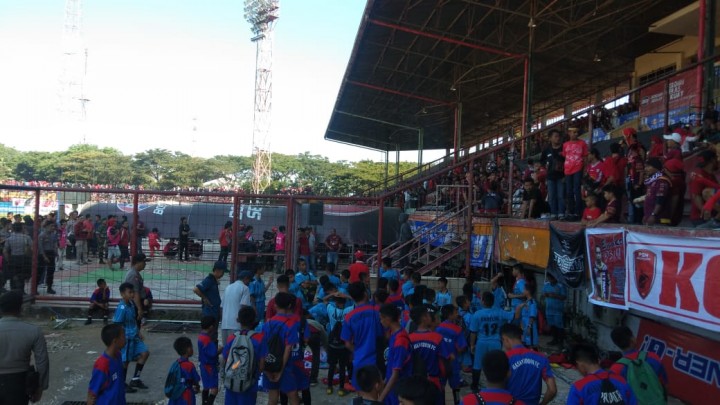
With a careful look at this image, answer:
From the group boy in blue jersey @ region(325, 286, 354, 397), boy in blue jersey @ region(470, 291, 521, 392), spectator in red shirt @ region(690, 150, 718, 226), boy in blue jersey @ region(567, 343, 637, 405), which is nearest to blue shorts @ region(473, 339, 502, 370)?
boy in blue jersey @ region(470, 291, 521, 392)

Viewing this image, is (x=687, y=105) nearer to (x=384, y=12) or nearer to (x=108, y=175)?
(x=384, y=12)

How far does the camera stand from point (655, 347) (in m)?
7.33

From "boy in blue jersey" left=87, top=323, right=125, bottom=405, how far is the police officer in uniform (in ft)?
1.90

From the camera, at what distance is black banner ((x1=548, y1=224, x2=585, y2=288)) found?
7990 millimetres

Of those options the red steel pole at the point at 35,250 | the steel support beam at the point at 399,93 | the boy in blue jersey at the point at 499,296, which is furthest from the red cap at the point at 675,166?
the steel support beam at the point at 399,93

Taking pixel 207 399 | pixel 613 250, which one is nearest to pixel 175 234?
pixel 207 399

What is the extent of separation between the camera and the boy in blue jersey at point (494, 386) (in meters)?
3.26

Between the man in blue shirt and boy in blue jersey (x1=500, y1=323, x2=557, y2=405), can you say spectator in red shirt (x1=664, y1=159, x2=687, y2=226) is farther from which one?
the man in blue shirt

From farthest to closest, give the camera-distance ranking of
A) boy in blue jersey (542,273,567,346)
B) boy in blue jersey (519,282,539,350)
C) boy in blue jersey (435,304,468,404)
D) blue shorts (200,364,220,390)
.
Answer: boy in blue jersey (542,273,567,346) < boy in blue jersey (519,282,539,350) < boy in blue jersey (435,304,468,404) < blue shorts (200,364,220,390)

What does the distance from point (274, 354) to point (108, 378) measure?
5.04 feet

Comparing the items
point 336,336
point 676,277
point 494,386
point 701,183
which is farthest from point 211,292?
point 701,183

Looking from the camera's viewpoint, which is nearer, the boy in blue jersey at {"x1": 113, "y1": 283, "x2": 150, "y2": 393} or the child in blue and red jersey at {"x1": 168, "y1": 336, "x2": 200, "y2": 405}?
the child in blue and red jersey at {"x1": 168, "y1": 336, "x2": 200, "y2": 405}

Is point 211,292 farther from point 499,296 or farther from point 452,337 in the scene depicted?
point 499,296

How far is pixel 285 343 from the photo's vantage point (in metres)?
5.17
